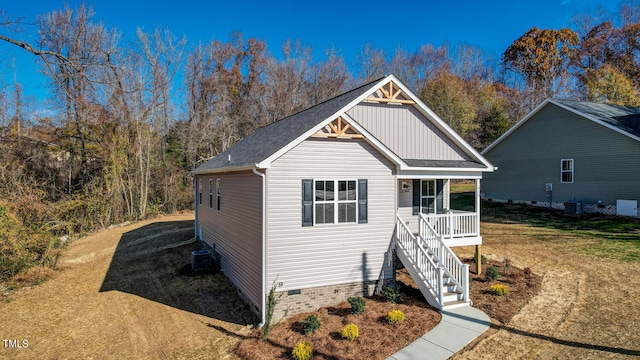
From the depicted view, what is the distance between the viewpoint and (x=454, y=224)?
12.3m

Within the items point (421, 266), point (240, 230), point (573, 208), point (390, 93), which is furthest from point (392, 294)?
point (573, 208)

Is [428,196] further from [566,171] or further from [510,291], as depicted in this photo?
[566,171]

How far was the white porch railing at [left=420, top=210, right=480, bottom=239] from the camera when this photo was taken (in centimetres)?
1171

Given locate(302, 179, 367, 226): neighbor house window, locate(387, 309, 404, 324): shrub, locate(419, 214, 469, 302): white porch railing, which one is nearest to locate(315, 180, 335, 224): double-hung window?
locate(302, 179, 367, 226): neighbor house window

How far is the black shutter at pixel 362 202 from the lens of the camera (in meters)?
10.5

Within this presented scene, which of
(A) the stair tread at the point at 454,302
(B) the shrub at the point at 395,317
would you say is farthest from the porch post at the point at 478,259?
(B) the shrub at the point at 395,317

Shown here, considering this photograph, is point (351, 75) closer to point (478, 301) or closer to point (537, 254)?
point (537, 254)

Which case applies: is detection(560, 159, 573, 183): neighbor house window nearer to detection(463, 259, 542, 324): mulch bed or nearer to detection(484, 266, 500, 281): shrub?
detection(463, 259, 542, 324): mulch bed

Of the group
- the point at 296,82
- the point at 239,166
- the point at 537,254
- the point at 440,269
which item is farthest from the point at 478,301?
the point at 296,82

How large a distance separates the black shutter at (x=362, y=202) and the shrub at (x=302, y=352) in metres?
3.83

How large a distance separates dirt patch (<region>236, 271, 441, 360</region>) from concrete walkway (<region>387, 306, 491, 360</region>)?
0.20 meters

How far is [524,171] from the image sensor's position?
25.4 metres

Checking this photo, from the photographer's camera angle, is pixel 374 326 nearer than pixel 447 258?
Yes

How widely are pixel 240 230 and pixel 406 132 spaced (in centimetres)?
633
